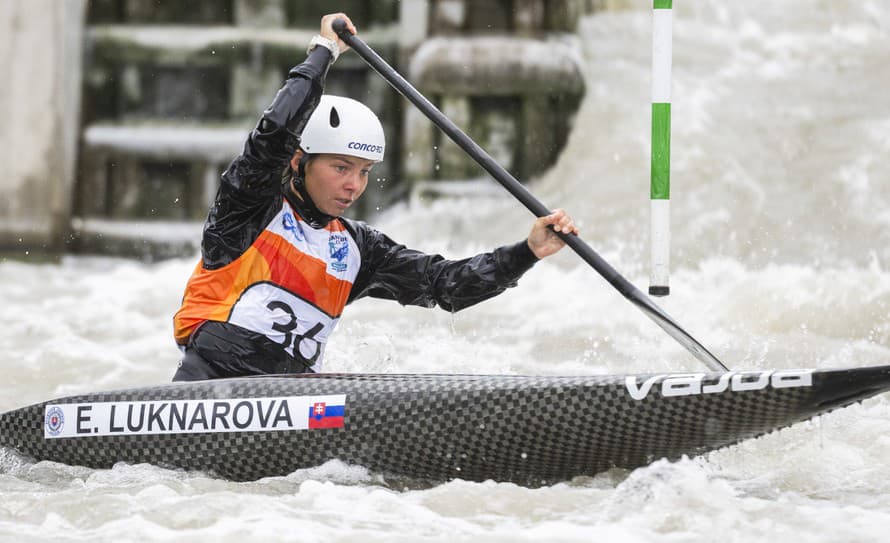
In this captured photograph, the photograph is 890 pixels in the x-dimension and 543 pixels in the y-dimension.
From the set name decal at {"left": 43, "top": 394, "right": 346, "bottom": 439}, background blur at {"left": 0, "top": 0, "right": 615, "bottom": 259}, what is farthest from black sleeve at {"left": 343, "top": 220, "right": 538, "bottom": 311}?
background blur at {"left": 0, "top": 0, "right": 615, "bottom": 259}

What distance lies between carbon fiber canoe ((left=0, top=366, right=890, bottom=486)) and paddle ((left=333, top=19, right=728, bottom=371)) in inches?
20.8

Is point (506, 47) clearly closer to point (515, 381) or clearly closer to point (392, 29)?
point (392, 29)

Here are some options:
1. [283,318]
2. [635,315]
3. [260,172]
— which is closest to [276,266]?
[283,318]

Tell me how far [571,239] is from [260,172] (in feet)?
3.22

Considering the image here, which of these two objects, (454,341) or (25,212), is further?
(25,212)

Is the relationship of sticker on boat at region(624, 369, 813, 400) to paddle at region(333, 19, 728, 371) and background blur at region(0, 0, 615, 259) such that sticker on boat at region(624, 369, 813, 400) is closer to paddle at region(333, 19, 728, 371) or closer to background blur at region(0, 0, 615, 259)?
paddle at region(333, 19, 728, 371)

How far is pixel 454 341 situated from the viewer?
671cm

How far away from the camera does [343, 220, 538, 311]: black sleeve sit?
4.23m

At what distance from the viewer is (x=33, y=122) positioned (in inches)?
390

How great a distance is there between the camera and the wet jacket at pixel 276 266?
390 centimetres

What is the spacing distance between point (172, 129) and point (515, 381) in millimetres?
6882

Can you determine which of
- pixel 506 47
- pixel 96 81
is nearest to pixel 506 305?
pixel 506 47

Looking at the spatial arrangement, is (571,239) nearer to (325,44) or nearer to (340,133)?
(340,133)

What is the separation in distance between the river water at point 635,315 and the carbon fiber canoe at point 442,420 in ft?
0.24
